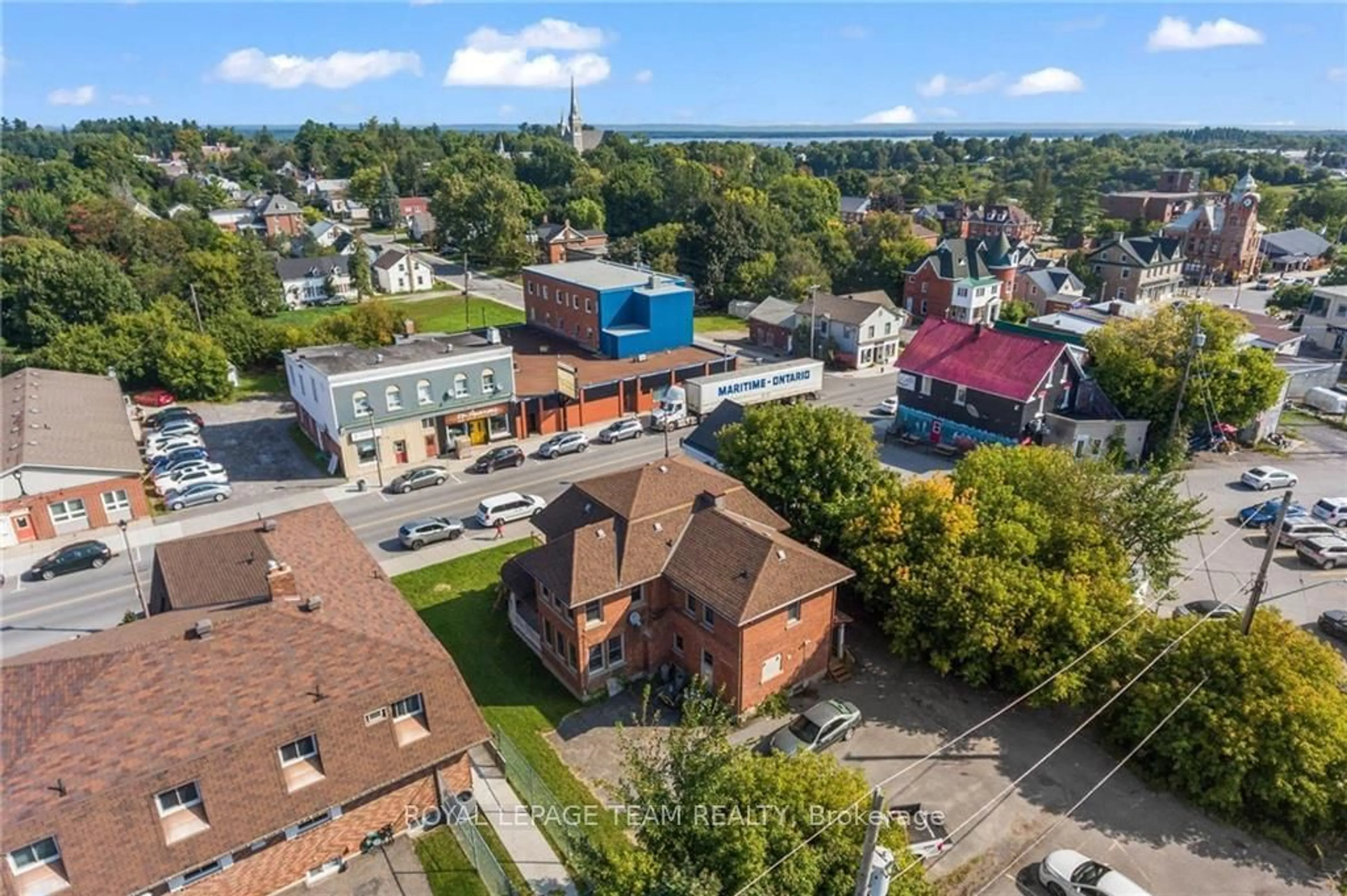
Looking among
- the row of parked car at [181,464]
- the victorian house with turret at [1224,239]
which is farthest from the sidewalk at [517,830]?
the victorian house with turret at [1224,239]

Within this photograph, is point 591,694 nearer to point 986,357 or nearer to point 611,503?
point 611,503

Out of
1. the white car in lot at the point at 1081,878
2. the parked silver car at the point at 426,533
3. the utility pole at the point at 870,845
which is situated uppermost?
the utility pole at the point at 870,845

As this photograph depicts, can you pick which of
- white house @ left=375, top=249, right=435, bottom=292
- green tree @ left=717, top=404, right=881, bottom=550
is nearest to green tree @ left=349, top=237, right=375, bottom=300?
white house @ left=375, top=249, right=435, bottom=292

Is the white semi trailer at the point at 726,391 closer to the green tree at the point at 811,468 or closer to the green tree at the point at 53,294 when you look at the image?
the green tree at the point at 811,468

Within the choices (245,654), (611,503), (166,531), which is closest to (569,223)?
(166,531)

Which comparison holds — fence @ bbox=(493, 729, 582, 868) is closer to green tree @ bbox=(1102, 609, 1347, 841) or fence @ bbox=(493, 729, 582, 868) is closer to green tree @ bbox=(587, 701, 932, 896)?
green tree @ bbox=(587, 701, 932, 896)
